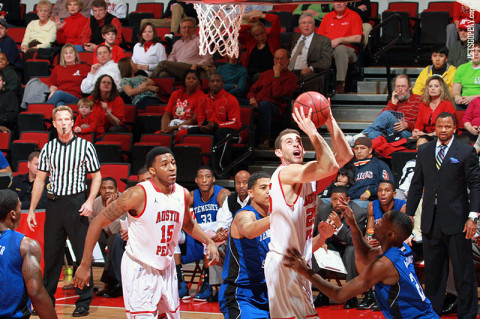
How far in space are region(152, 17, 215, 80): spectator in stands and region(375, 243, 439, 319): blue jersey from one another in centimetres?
745

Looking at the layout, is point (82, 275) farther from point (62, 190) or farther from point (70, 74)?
point (70, 74)

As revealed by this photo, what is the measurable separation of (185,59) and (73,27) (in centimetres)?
266

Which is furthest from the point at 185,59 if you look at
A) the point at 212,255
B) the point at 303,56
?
the point at 212,255

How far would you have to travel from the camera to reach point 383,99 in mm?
10977

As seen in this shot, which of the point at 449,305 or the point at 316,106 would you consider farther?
the point at 449,305

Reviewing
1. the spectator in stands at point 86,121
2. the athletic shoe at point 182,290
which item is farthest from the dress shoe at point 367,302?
the spectator in stands at point 86,121

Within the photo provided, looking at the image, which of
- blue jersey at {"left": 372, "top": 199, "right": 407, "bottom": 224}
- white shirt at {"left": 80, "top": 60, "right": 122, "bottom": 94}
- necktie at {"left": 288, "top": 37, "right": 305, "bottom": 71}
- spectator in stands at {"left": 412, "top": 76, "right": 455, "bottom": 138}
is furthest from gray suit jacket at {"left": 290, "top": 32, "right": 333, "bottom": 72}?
blue jersey at {"left": 372, "top": 199, "right": 407, "bottom": 224}

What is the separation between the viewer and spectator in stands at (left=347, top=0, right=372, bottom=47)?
11.4m

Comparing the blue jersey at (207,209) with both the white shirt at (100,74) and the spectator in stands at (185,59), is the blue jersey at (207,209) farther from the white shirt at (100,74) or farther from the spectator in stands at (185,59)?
the white shirt at (100,74)

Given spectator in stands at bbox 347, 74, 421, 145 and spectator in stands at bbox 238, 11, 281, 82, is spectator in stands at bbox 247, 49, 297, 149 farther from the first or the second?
spectator in stands at bbox 347, 74, 421, 145

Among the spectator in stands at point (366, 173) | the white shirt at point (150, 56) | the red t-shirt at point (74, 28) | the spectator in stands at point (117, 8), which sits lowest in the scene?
the spectator in stands at point (366, 173)

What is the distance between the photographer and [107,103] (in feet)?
34.3

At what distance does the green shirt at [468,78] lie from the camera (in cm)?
914

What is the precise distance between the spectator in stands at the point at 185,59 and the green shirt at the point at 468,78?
12.9 feet
